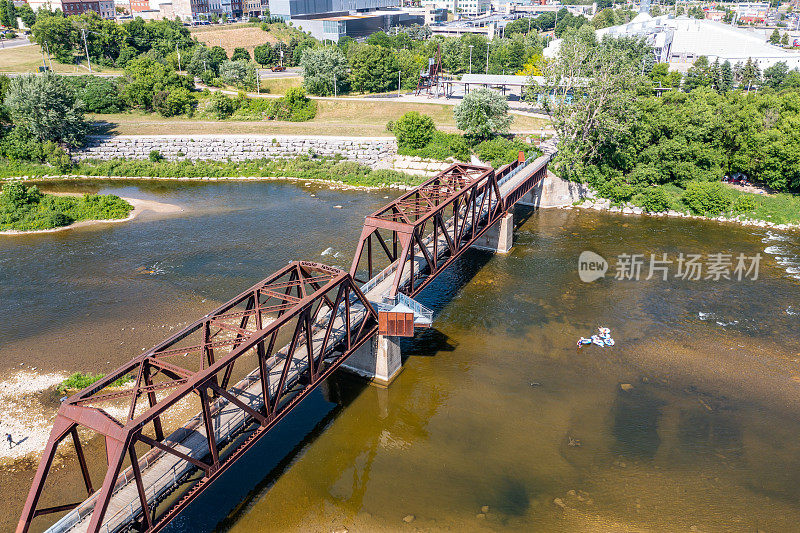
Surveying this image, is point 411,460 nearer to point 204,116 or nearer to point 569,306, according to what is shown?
point 569,306

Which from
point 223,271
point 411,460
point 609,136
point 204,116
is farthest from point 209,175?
point 411,460

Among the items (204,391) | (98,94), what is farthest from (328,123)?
(204,391)

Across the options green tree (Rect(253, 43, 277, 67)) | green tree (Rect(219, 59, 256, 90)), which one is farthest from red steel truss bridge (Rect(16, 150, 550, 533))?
green tree (Rect(253, 43, 277, 67))

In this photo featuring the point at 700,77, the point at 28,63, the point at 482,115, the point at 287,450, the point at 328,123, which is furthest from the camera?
the point at 28,63

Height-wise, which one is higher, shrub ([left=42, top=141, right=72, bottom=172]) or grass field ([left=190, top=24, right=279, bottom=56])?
grass field ([left=190, top=24, right=279, bottom=56])

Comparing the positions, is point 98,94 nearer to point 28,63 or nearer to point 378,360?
point 28,63

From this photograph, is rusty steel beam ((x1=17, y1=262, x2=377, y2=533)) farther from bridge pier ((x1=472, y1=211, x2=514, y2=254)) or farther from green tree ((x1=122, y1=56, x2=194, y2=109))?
green tree ((x1=122, y1=56, x2=194, y2=109))

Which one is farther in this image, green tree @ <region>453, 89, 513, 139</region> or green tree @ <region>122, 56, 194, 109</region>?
green tree @ <region>122, 56, 194, 109</region>
